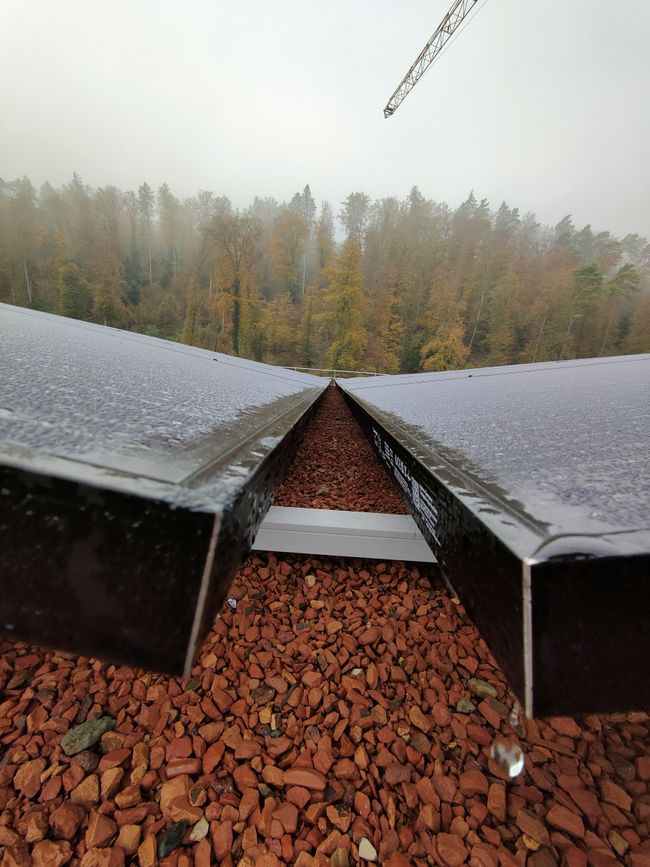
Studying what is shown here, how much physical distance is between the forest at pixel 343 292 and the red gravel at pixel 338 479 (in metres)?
14.8

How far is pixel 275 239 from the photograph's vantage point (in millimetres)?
23172

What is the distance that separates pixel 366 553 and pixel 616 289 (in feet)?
88.4

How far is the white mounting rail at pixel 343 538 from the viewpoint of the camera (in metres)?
0.97

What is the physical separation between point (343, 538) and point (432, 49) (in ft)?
110

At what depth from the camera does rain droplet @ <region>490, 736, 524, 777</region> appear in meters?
0.58

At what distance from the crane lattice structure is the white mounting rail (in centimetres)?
3148

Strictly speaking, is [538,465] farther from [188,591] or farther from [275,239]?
[275,239]

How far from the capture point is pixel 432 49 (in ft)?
72.3

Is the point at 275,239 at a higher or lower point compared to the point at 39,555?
higher

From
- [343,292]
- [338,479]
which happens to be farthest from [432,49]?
[338,479]

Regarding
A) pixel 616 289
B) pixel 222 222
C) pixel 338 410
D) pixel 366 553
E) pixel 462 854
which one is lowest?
pixel 462 854

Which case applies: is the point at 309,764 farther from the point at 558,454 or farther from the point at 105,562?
the point at 558,454

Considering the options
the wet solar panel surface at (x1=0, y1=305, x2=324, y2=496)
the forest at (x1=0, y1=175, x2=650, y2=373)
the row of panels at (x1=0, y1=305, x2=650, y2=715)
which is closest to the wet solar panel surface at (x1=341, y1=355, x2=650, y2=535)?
the row of panels at (x1=0, y1=305, x2=650, y2=715)

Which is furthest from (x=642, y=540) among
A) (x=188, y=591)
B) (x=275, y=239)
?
(x=275, y=239)
